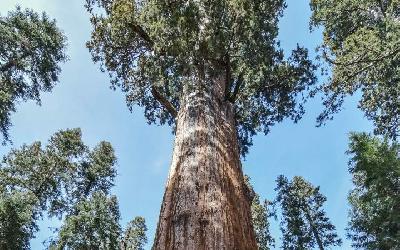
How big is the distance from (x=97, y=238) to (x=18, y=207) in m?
4.02

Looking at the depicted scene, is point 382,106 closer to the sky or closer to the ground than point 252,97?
closer to the sky

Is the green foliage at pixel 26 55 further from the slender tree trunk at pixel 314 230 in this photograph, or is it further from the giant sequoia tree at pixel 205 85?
the slender tree trunk at pixel 314 230

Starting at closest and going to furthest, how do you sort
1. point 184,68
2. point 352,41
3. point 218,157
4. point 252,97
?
point 218,157, point 184,68, point 252,97, point 352,41

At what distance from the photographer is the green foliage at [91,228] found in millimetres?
18406

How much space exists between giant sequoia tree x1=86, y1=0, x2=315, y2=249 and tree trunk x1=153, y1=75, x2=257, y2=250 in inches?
0.4

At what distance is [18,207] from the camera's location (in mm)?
17641

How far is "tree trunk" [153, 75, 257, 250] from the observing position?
9.48 feet

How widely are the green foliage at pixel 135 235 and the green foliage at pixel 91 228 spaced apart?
3382 mm

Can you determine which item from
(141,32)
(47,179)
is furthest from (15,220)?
(141,32)

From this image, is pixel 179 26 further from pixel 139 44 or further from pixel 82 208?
pixel 82 208

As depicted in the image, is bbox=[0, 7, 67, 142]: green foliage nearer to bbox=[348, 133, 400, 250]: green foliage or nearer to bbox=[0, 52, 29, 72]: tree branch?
bbox=[0, 52, 29, 72]: tree branch

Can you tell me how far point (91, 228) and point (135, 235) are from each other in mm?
4864

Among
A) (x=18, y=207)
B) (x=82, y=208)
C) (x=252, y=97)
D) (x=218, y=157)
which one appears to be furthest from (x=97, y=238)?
(x=218, y=157)

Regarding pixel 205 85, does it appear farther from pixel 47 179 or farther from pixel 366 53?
pixel 47 179
